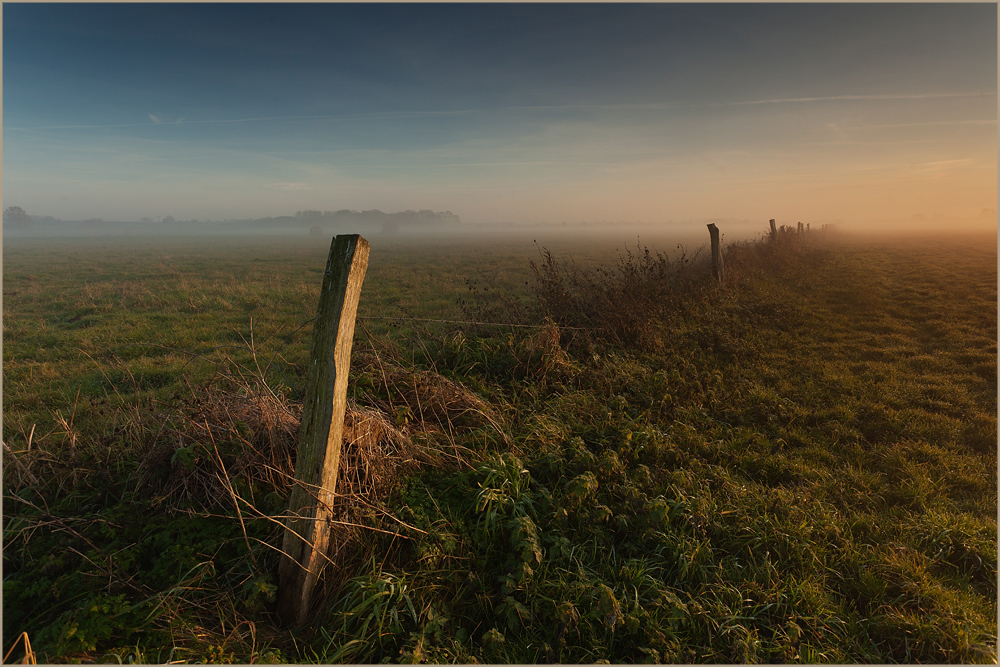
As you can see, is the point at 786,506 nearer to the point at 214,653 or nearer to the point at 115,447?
the point at 214,653

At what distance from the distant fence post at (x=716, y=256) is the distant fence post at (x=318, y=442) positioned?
13553mm

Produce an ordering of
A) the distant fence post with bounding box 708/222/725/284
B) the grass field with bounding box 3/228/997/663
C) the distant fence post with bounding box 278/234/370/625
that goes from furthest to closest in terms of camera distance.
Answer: the distant fence post with bounding box 708/222/725/284 < the distant fence post with bounding box 278/234/370/625 < the grass field with bounding box 3/228/997/663

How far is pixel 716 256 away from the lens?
14.7m

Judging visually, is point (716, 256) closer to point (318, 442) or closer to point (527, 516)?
→ point (527, 516)

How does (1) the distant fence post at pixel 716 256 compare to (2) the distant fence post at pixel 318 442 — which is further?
(1) the distant fence post at pixel 716 256

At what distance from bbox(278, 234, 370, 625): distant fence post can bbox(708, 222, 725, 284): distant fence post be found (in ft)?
44.5

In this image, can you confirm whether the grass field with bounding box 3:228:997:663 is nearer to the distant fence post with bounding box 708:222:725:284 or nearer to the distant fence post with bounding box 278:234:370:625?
the distant fence post with bounding box 278:234:370:625

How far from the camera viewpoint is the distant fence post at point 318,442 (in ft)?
11.1

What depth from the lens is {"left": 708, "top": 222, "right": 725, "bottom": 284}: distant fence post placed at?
46.8 ft

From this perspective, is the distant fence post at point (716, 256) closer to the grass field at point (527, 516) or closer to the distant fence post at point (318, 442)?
the grass field at point (527, 516)

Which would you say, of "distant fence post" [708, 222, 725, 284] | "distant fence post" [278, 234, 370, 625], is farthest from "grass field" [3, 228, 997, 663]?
"distant fence post" [708, 222, 725, 284]

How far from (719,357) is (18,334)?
56.2ft

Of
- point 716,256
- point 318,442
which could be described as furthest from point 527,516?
point 716,256

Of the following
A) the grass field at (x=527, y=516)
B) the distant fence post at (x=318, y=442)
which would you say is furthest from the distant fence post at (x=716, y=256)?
the distant fence post at (x=318, y=442)
